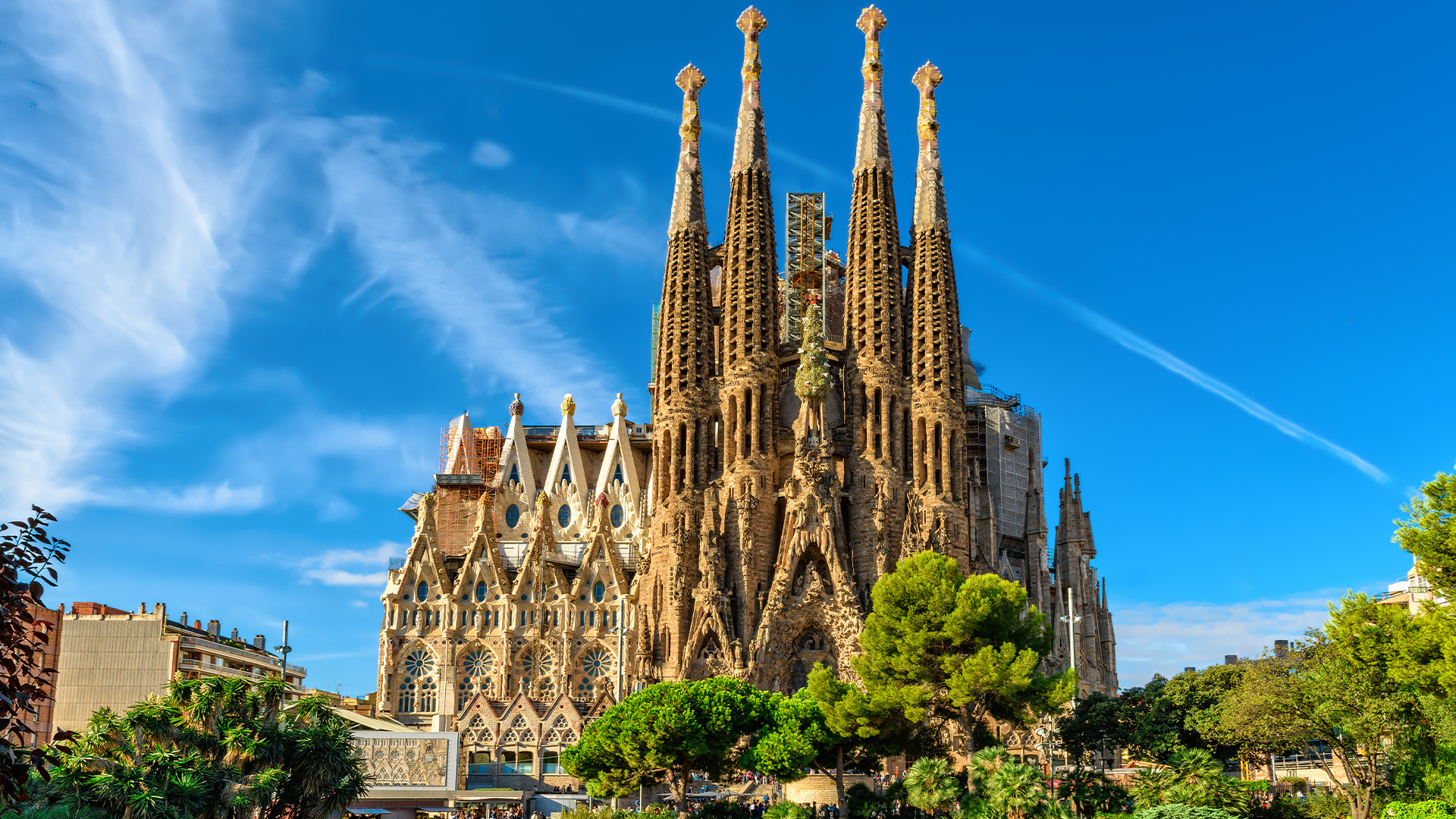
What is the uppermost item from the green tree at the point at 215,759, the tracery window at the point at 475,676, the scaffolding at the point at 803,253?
the scaffolding at the point at 803,253

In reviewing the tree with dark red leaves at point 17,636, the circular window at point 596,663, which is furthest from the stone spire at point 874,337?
the tree with dark red leaves at point 17,636

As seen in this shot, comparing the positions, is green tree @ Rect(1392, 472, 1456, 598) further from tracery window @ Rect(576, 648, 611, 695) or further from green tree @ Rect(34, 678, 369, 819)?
tracery window @ Rect(576, 648, 611, 695)

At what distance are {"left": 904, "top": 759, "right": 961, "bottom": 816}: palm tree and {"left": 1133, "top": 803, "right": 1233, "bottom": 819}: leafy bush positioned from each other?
448 cm

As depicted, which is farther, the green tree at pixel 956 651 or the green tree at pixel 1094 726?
Result: the green tree at pixel 1094 726

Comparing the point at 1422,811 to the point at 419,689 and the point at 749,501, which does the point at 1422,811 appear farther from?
the point at 419,689

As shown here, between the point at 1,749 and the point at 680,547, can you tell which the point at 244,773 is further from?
the point at 680,547

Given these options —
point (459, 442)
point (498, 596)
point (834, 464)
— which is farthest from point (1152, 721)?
point (459, 442)

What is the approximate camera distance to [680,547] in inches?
2146

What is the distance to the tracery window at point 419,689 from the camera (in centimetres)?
5894

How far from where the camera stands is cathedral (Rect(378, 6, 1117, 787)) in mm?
53344

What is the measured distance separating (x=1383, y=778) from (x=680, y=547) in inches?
1169

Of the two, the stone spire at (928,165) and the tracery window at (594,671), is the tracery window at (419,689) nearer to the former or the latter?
the tracery window at (594,671)

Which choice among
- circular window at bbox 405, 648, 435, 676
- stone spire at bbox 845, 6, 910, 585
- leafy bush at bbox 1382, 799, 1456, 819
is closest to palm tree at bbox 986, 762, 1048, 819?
leafy bush at bbox 1382, 799, 1456, 819

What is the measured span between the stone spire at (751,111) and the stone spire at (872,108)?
16.3 ft
